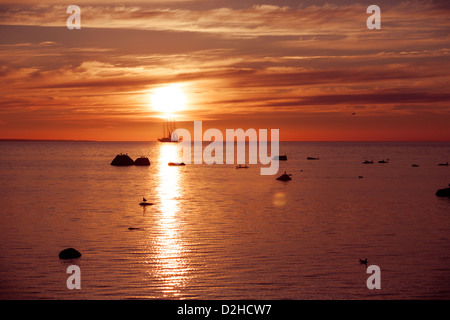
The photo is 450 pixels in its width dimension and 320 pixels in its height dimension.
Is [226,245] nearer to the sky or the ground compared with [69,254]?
nearer to the ground

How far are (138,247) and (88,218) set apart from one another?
1932cm

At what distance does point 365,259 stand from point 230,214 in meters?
28.5

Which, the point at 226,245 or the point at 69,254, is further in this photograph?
the point at 226,245

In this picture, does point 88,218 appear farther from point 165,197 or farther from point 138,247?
point 165,197

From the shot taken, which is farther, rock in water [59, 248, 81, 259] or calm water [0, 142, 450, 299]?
rock in water [59, 248, 81, 259]

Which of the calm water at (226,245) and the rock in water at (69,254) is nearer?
the calm water at (226,245)

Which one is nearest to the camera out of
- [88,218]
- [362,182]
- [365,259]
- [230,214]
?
[365,259]

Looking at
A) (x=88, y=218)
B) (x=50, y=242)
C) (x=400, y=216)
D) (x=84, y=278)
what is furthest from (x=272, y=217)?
(x=84, y=278)
